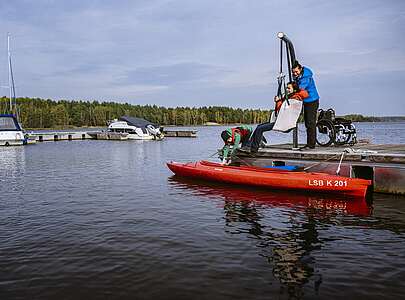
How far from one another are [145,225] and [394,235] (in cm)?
589

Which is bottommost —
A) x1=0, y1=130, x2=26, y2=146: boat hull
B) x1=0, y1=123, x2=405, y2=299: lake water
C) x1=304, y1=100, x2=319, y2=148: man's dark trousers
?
x1=0, y1=123, x2=405, y2=299: lake water

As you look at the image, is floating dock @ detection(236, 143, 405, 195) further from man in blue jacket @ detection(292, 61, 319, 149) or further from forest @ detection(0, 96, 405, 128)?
forest @ detection(0, 96, 405, 128)

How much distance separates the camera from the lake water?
20.3ft

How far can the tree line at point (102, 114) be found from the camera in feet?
412

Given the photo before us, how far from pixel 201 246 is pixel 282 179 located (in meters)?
5.69

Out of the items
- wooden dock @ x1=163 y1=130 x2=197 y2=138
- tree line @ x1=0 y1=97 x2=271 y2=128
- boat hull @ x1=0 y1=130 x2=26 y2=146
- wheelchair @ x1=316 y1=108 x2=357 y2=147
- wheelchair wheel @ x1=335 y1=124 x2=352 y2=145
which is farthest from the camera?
tree line @ x1=0 y1=97 x2=271 y2=128

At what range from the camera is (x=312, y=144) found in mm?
14773

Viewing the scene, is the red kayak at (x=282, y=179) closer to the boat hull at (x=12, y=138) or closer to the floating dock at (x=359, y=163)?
the floating dock at (x=359, y=163)

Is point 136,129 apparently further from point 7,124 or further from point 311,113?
point 311,113

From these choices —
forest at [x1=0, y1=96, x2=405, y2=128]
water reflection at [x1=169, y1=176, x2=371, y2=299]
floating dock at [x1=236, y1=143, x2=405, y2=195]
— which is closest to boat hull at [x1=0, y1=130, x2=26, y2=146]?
water reflection at [x1=169, y1=176, x2=371, y2=299]

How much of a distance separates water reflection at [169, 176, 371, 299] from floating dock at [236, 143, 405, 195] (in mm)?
1166

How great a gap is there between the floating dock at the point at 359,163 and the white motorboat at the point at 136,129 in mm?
45812

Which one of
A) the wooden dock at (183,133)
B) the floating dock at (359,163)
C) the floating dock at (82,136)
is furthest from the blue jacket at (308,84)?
the wooden dock at (183,133)

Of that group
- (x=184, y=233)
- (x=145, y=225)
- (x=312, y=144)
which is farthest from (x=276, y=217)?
(x=312, y=144)
